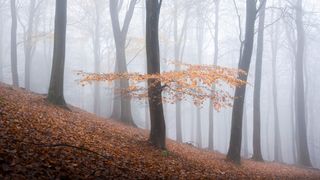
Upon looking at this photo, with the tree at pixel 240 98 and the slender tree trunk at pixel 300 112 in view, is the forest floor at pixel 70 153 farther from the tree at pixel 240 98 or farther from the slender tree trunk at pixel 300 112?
the slender tree trunk at pixel 300 112

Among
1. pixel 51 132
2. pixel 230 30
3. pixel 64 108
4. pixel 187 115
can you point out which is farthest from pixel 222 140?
pixel 51 132

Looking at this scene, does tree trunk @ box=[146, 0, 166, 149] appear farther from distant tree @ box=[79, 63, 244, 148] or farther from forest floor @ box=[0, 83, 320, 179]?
forest floor @ box=[0, 83, 320, 179]

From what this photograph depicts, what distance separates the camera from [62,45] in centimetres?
1466

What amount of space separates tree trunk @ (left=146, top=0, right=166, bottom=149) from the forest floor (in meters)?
0.59

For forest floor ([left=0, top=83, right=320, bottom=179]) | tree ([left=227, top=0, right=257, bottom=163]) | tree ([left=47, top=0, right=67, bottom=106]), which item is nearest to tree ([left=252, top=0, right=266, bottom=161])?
tree ([left=227, top=0, right=257, bottom=163])


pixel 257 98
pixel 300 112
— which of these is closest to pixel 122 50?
pixel 257 98

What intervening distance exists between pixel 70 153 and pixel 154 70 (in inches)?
199

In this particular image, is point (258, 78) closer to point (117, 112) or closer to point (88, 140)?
point (117, 112)

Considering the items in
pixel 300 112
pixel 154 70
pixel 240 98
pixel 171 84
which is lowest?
pixel 300 112

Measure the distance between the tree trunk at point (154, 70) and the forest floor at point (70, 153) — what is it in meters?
0.59

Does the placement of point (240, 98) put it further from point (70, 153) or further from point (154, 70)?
point (70, 153)

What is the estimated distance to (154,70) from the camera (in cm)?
1212

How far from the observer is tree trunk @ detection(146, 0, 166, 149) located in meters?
11.9

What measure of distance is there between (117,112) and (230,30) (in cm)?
2292
